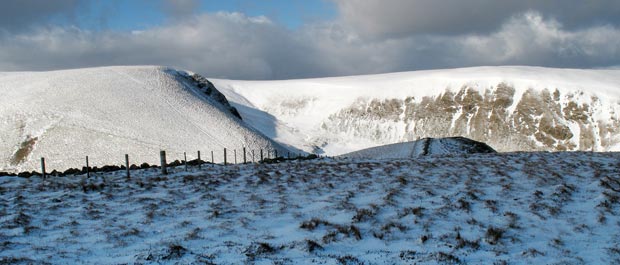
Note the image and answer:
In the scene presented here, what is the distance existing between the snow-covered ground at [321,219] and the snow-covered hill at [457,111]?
261ft

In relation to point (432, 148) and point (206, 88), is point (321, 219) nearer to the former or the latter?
point (432, 148)

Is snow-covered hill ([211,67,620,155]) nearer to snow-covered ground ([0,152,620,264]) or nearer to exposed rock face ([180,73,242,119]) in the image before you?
exposed rock face ([180,73,242,119])

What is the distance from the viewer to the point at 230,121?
232ft

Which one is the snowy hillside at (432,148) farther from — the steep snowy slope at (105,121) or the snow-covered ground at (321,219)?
the snow-covered ground at (321,219)

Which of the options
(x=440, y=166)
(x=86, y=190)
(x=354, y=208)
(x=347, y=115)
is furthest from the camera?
(x=347, y=115)

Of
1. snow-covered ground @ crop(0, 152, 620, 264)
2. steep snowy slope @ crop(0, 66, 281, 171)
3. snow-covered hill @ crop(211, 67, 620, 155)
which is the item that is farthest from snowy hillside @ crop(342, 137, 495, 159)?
snow-covered hill @ crop(211, 67, 620, 155)

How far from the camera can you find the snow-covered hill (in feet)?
336

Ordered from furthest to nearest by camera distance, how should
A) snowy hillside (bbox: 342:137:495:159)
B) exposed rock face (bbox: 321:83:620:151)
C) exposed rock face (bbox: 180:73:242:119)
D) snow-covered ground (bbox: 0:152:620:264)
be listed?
exposed rock face (bbox: 321:83:620:151) → exposed rock face (bbox: 180:73:242:119) → snowy hillside (bbox: 342:137:495:159) → snow-covered ground (bbox: 0:152:620:264)

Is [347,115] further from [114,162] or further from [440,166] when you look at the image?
[440,166]

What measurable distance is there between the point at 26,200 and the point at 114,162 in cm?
3768

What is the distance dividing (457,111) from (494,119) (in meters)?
9.31

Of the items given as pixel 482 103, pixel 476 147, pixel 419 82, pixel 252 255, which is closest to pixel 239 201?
pixel 252 255

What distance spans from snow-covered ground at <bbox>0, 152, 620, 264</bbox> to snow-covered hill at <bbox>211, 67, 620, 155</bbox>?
7958 cm

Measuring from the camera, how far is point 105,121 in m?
60.7
